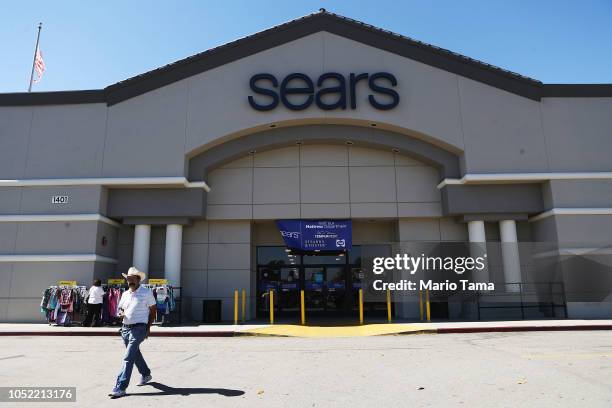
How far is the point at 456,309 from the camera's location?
759 inches

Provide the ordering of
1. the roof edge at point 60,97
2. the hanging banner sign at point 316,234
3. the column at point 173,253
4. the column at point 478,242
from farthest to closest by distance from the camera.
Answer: the hanging banner sign at point 316,234 < the roof edge at point 60,97 < the column at point 478,242 < the column at point 173,253

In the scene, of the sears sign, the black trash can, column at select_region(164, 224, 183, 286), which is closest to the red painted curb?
the black trash can

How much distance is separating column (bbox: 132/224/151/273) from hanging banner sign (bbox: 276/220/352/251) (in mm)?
5678

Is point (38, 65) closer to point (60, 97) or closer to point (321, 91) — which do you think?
point (60, 97)

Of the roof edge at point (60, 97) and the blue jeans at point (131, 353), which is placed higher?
the roof edge at point (60, 97)

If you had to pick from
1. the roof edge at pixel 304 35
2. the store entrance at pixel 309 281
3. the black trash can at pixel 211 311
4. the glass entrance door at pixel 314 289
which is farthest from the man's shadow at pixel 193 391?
the roof edge at pixel 304 35

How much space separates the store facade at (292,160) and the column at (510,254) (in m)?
0.05

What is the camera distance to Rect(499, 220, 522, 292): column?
61.7 feet

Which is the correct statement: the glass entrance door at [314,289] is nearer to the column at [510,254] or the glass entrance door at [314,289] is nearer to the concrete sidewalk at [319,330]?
the concrete sidewalk at [319,330]

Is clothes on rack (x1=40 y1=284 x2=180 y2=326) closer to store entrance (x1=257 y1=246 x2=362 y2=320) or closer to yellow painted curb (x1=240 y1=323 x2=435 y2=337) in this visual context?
yellow painted curb (x1=240 y1=323 x2=435 y2=337)

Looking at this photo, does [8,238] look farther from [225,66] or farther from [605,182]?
[605,182]

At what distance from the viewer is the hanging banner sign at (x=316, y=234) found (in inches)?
776

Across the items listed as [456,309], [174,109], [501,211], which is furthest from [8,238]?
[501,211]

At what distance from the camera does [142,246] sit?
760 inches
